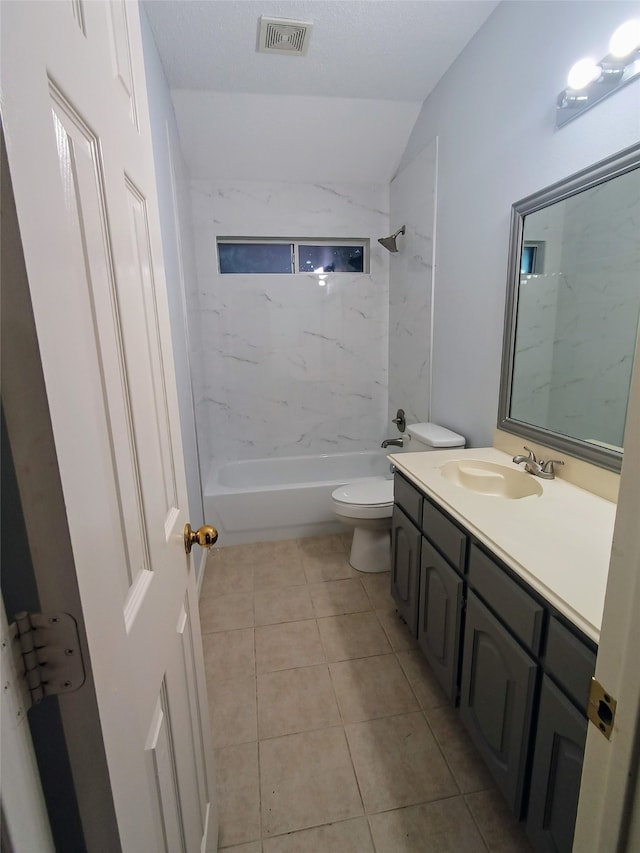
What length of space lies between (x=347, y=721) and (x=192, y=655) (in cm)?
90

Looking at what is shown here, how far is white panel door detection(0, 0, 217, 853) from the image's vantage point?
36cm

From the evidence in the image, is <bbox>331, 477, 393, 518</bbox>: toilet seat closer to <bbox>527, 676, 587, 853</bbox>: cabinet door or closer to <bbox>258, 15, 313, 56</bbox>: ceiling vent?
<bbox>527, 676, 587, 853</bbox>: cabinet door

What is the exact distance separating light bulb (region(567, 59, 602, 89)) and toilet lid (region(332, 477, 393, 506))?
1941mm

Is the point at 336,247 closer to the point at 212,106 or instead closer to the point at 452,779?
the point at 212,106

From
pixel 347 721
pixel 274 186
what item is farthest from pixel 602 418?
pixel 274 186

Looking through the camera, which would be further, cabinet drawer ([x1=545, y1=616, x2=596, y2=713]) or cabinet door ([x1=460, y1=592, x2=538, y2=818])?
cabinet door ([x1=460, y1=592, x2=538, y2=818])

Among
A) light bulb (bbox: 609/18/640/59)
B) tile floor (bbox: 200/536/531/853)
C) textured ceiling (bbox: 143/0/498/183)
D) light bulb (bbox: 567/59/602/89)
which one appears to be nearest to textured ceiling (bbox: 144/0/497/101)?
textured ceiling (bbox: 143/0/498/183)

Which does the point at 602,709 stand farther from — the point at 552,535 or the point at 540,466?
the point at 540,466

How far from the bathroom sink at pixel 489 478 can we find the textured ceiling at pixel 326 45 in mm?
2011

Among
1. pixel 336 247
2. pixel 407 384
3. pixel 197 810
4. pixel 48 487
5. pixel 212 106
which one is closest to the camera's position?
pixel 48 487

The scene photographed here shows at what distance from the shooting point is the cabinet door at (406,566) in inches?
65.0

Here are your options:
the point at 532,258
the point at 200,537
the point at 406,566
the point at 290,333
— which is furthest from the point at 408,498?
the point at 290,333

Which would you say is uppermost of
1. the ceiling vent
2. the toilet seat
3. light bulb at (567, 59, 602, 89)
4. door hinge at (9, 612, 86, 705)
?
the ceiling vent

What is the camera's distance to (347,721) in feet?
4.93
